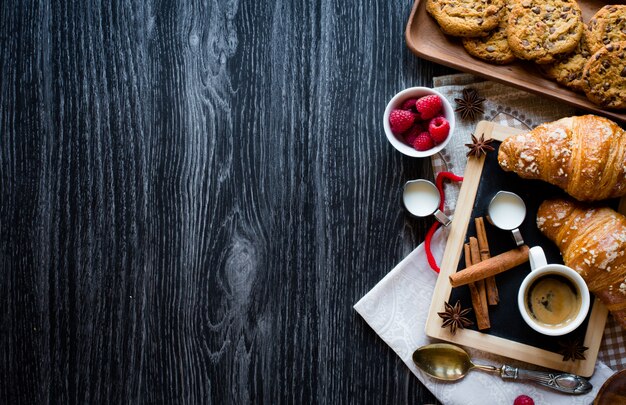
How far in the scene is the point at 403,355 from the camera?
193 centimetres

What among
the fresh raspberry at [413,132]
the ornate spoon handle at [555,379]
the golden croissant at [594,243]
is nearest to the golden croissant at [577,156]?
the golden croissant at [594,243]

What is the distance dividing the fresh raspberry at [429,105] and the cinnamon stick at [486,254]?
376 millimetres

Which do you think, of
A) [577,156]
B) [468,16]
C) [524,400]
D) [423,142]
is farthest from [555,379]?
[468,16]

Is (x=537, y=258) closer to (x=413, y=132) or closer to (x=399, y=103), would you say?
(x=413, y=132)

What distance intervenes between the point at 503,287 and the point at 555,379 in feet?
1.07

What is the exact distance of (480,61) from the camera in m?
1.92

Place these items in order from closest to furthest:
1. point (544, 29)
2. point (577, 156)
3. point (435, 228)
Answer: point (577, 156), point (544, 29), point (435, 228)

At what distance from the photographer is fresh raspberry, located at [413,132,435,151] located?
186 cm

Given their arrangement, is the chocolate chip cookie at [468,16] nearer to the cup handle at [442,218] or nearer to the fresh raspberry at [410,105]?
the fresh raspberry at [410,105]

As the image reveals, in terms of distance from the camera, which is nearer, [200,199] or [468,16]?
[468,16]

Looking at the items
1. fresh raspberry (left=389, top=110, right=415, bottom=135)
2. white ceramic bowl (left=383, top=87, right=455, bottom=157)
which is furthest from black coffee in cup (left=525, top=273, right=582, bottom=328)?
fresh raspberry (left=389, top=110, right=415, bottom=135)

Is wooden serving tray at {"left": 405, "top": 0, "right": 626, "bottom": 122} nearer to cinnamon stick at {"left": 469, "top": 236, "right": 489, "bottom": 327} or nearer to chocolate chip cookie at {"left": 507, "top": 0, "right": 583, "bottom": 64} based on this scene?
chocolate chip cookie at {"left": 507, "top": 0, "right": 583, "bottom": 64}

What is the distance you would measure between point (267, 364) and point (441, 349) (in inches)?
23.0

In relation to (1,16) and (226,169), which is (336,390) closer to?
(226,169)
